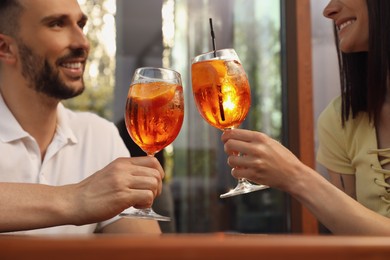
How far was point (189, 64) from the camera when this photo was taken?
3982 millimetres

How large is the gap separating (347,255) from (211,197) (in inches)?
145

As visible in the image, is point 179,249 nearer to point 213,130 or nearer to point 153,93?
point 153,93

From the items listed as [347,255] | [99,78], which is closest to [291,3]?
[99,78]

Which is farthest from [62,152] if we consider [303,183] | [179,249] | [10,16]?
[179,249]

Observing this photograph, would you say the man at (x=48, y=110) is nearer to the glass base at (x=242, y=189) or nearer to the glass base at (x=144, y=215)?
the glass base at (x=144, y=215)

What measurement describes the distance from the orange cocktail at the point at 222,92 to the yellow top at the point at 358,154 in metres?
0.58

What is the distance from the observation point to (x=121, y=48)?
3439mm

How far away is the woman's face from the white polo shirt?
929 millimetres

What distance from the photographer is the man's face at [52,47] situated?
187cm

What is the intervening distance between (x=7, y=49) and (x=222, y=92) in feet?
3.61

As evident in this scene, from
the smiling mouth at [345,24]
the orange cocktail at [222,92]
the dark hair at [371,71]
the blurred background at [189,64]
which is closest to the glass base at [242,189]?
the orange cocktail at [222,92]

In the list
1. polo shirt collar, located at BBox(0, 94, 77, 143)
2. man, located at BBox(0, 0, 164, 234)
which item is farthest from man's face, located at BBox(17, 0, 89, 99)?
polo shirt collar, located at BBox(0, 94, 77, 143)

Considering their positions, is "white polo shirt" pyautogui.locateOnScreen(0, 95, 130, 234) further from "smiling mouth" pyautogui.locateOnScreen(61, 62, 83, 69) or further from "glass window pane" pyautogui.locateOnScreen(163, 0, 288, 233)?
"glass window pane" pyautogui.locateOnScreen(163, 0, 288, 233)

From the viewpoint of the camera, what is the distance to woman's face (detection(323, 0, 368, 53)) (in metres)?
1.65
